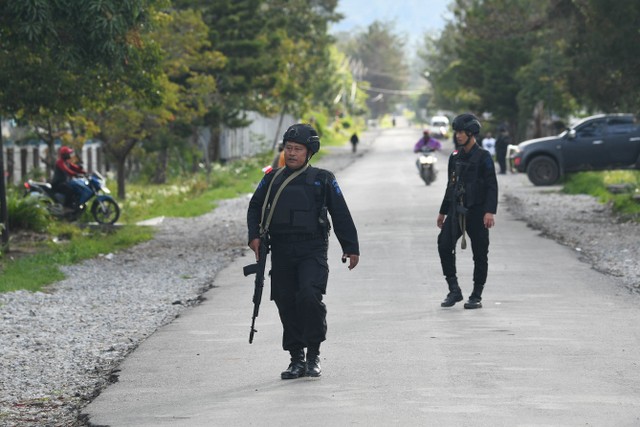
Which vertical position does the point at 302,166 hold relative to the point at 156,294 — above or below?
above

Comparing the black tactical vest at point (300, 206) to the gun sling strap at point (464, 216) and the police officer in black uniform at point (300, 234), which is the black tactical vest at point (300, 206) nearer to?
the police officer in black uniform at point (300, 234)

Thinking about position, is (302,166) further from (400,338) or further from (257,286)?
(400,338)

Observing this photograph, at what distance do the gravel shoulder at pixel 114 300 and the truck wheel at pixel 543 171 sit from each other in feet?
35.6

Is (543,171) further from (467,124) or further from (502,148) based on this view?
(467,124)

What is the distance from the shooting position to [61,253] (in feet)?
64.0

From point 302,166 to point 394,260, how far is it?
350 inches

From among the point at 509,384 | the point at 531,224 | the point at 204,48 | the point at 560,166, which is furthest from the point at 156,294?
the point at 204,48

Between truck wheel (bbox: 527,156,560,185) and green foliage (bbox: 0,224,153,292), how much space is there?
54.6 ft

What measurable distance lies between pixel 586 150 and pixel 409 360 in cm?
2880

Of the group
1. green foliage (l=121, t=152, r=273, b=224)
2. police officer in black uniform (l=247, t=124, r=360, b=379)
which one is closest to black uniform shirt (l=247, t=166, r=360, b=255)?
police officer in black uniform (l=247, t=124, r=360, b=379)

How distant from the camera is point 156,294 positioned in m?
15.1

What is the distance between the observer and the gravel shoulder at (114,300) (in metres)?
9.44

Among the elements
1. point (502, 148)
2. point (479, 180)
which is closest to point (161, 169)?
point (502, 148)

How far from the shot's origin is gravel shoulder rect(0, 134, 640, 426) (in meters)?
9.44
